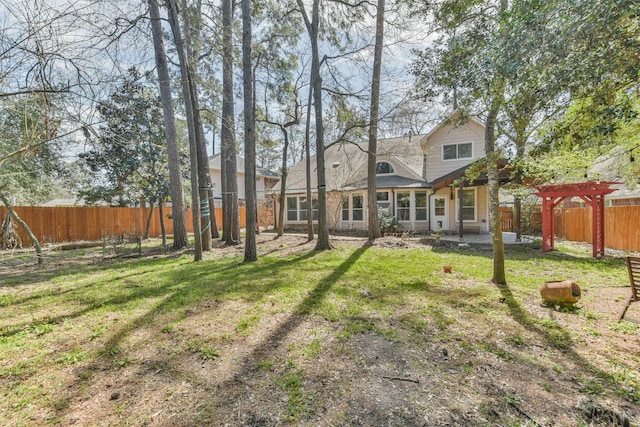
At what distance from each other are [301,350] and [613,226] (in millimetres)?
12758

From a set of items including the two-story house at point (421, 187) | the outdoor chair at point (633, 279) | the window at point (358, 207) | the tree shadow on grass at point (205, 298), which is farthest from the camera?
the window at point (358, 207)

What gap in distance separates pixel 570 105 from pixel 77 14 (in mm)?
5911

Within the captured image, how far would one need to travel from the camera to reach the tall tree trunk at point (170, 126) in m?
8.70

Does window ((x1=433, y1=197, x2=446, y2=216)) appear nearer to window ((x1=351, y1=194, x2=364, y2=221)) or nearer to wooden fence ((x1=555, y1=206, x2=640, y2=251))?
window ((x1=351, y1=194, x2=364, y2=221))

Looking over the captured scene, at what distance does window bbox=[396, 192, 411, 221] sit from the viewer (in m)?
15.6

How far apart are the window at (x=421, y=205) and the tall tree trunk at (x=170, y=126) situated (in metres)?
11.4

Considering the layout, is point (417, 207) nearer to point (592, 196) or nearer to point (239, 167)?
point (592, 196)

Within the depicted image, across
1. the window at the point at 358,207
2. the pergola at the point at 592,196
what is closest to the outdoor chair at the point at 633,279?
the pergola at the point at 592,196

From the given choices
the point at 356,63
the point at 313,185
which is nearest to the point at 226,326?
the point at 356,63

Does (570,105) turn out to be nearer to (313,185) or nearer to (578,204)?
(313,185)

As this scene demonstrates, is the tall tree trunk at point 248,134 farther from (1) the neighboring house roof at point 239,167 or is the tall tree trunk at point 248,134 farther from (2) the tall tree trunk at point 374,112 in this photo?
(1) the neighboring house roof at point 239,167

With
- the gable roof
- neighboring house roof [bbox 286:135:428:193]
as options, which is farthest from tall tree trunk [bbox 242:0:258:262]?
the gable roof

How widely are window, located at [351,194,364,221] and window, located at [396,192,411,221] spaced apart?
2.04 metres

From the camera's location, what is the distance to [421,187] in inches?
583
